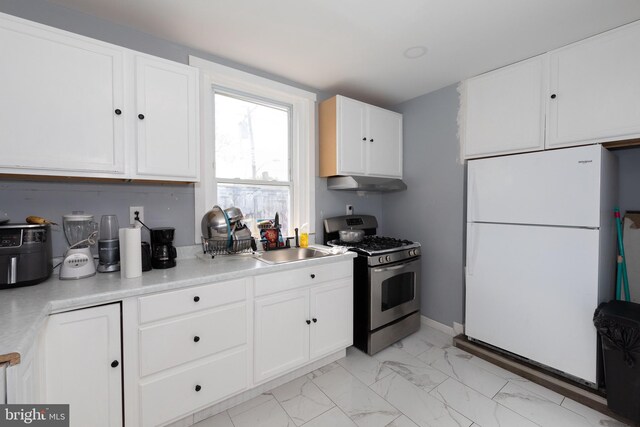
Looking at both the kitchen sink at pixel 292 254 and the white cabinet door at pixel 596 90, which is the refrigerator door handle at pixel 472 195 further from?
the kitchen sink at pixel 292 254

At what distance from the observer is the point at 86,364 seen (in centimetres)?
125

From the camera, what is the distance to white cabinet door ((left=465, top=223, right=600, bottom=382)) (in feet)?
5.97

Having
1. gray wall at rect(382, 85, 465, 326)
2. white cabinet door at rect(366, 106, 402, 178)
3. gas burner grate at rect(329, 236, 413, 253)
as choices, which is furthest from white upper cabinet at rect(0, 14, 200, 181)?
gray wall at rect(382, 85, 465, 326)

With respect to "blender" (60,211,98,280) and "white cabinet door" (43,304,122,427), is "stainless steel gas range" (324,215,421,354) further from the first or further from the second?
"blender" (60,211,98,280)

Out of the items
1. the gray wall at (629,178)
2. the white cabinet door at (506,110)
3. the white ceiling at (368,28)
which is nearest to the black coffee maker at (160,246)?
the white ceiling at (368,28)

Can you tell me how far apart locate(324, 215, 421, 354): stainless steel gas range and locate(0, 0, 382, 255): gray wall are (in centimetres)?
139

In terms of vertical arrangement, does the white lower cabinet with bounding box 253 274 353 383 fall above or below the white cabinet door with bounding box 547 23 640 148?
below

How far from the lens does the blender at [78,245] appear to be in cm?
145

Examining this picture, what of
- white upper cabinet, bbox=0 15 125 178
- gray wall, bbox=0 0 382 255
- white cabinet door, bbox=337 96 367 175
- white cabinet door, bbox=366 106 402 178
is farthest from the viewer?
white cabinet door, bbox=366 106 402 178

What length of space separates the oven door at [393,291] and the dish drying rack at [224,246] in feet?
3.52

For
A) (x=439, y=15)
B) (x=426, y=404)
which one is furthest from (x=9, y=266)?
(x=439, y=15)

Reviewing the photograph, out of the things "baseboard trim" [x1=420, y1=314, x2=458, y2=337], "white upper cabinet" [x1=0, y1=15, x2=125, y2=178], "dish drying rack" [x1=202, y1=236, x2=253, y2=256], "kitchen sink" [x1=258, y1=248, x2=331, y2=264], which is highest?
"white upper cabinet" [x1=0, y1=15, x2=125, y2=178]

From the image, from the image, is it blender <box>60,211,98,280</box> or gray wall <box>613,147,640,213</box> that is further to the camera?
gray wall <box>613,147,640,213</box>

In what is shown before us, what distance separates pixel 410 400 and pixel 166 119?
8.12 feet
